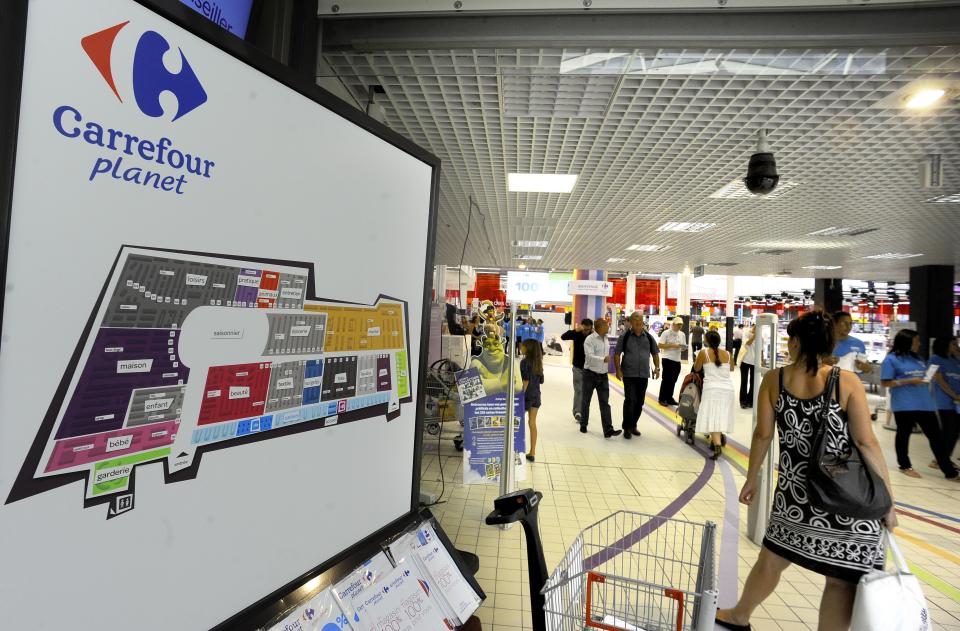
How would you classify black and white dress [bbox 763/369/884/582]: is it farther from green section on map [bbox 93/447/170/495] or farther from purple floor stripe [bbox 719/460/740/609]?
green section on map [bbox 93/447/170/495]

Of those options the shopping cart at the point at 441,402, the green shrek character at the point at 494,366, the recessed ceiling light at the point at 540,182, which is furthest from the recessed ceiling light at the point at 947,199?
the shopping cart at the point at 441,402

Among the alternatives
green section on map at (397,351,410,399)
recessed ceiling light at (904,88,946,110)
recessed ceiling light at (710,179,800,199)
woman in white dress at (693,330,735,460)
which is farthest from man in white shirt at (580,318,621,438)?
green section on map at (397,351,410,399)

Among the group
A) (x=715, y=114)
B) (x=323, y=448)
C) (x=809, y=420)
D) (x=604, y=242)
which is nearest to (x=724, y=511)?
(x=809, y=420)

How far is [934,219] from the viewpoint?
5270mm

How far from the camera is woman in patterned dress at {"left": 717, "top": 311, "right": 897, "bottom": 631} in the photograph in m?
1.83

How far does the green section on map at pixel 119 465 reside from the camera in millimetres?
814

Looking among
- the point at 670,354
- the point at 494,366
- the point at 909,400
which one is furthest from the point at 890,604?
the point at 670,354

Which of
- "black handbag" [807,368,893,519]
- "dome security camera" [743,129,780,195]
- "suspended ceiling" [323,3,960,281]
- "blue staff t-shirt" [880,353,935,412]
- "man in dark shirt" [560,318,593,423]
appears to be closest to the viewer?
"black handbag" [807,368,893,519]

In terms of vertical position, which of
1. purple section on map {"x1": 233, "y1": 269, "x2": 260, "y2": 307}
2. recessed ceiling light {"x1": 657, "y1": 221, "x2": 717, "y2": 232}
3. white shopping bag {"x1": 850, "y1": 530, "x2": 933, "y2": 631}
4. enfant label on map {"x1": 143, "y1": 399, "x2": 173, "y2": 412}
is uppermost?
recessed ceiling light {"x1": 657, "y1": 221, "x2": 717, "y2": 232}

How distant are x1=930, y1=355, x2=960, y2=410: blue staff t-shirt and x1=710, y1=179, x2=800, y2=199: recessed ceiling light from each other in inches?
111

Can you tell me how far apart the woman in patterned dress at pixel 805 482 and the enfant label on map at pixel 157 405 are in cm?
222

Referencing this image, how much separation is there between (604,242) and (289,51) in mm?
6543

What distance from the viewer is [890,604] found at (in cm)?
160

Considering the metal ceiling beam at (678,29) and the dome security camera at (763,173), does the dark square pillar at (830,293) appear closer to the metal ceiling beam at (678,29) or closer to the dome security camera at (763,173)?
the dome security camera at (763,173)
